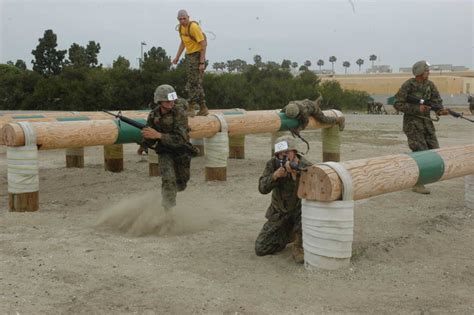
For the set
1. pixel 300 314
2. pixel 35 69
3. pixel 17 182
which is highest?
pixel 35 69

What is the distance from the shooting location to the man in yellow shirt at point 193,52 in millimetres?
8375

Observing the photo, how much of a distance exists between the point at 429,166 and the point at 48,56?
3437 cm

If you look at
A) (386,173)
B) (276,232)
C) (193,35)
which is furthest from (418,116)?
(276,232)

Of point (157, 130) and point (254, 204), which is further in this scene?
point (254, 204)

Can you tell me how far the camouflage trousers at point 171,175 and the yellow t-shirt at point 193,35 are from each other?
262 centimetres

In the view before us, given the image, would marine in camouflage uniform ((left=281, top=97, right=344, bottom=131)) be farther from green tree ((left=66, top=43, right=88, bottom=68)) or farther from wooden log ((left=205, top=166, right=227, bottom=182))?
green tree ((left=66, top=43, right=88, bottom=68))

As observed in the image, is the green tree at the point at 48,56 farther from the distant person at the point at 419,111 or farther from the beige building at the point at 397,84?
the beige building at the point at 397,84

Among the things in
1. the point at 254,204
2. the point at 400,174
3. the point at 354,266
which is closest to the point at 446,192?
the point at 254,204

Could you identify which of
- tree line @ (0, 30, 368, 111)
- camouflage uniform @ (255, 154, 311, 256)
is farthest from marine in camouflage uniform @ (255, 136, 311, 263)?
tree line @ (0, 30, 368, 111)

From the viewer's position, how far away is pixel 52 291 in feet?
13.6

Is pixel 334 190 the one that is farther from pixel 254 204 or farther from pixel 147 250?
pixel 254 204

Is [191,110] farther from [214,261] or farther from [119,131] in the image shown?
[214,261]

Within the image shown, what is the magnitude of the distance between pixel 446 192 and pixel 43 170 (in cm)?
710

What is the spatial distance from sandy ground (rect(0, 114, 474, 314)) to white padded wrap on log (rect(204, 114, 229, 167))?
99cm
